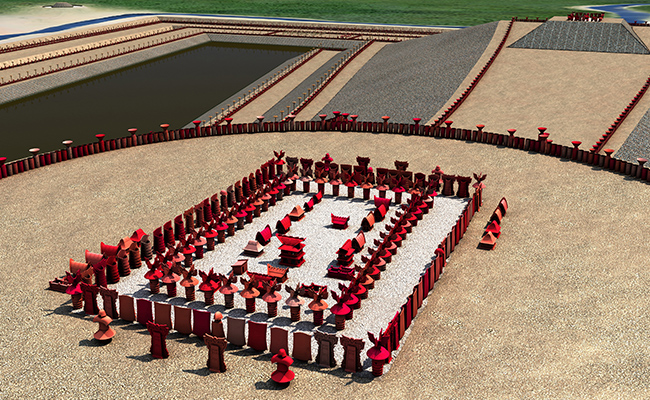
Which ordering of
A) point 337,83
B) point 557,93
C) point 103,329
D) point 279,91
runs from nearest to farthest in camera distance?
point 103,329, point 557,93, point 337,83, point 279,91

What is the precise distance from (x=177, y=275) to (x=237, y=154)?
636 inches

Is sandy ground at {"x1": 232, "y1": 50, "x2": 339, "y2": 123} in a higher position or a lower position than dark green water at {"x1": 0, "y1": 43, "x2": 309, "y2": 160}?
higher

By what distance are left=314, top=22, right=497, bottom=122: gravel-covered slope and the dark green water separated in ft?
45.1

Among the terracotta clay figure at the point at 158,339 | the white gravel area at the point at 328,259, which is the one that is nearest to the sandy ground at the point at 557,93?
the white gravel area at the point at 328,259

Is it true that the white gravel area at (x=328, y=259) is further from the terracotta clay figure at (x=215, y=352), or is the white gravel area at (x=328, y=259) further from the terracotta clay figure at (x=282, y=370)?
the terracotta clay figure at (x=215, y=352)

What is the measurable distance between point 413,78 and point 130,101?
88.9 ft

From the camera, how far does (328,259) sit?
26.2m

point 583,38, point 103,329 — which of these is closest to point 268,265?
point 103,329

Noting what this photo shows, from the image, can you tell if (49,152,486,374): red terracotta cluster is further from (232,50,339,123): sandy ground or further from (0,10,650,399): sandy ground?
(232,50,339,123): sandy ground

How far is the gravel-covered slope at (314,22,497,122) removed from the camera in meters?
51.2

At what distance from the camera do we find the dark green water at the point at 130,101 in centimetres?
5244

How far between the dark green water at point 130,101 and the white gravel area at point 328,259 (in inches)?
1045

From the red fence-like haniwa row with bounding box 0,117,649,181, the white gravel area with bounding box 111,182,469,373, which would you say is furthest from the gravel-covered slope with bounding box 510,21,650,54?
the white gravel area with bounding box 111,182,469,373

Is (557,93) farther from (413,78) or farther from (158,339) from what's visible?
(158,339)
